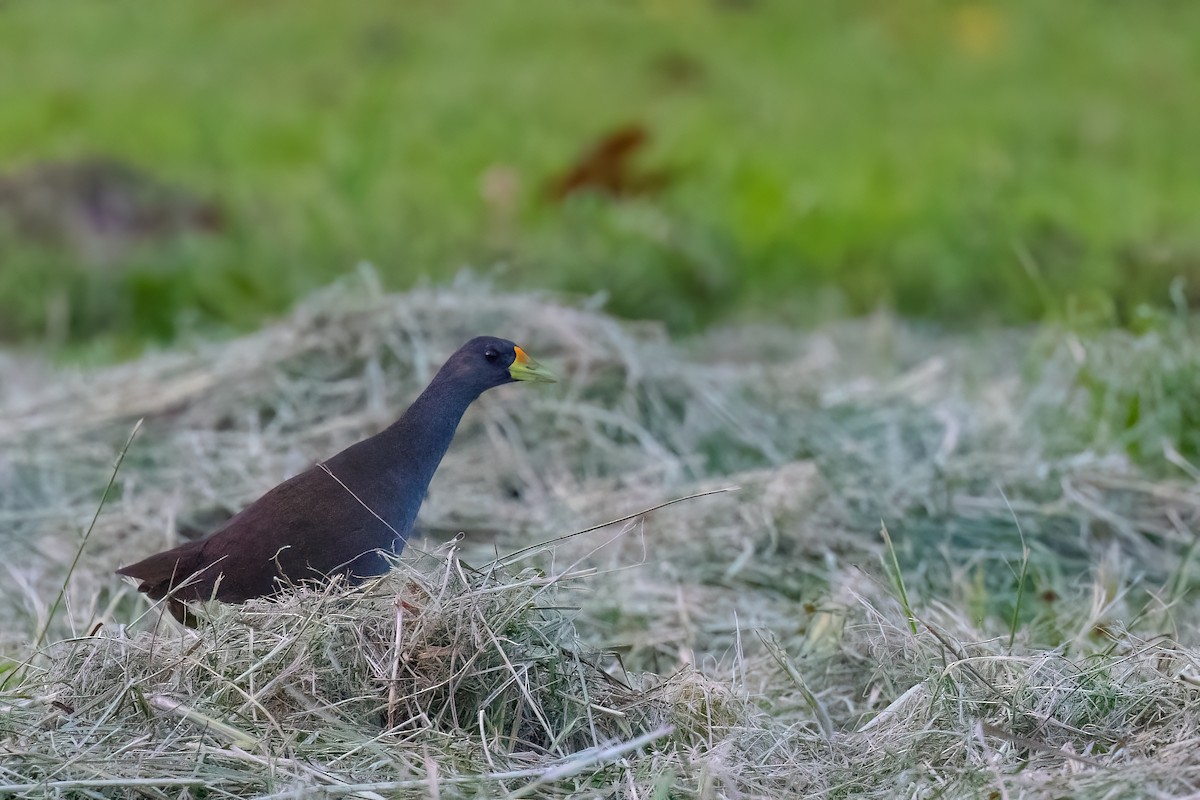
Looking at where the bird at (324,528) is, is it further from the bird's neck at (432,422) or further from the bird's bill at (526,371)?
the bird's bill at (526,371)

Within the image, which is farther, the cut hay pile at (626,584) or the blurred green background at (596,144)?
the blurred green background at (596,144)

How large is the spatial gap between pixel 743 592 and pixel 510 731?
3.95 ft

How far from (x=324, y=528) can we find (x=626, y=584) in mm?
968

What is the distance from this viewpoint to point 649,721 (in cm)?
209

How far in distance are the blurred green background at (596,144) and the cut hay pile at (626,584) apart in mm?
724

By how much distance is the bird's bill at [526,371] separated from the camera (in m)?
2.61

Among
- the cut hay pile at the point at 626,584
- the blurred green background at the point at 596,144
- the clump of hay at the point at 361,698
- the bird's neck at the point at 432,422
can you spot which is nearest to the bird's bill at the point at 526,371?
the bird's neck at the point at 432,422

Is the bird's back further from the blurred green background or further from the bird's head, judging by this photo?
the blurred green background

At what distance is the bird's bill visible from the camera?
261cm

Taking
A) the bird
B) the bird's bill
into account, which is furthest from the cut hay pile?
the bird's bill

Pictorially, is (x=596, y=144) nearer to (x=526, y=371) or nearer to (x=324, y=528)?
(x=526, y=371)

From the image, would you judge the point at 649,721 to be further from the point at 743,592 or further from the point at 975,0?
the point at 975,0

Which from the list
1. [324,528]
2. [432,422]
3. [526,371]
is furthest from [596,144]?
[324,528]

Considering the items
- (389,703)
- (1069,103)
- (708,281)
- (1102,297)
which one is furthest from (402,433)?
(1069,103)
